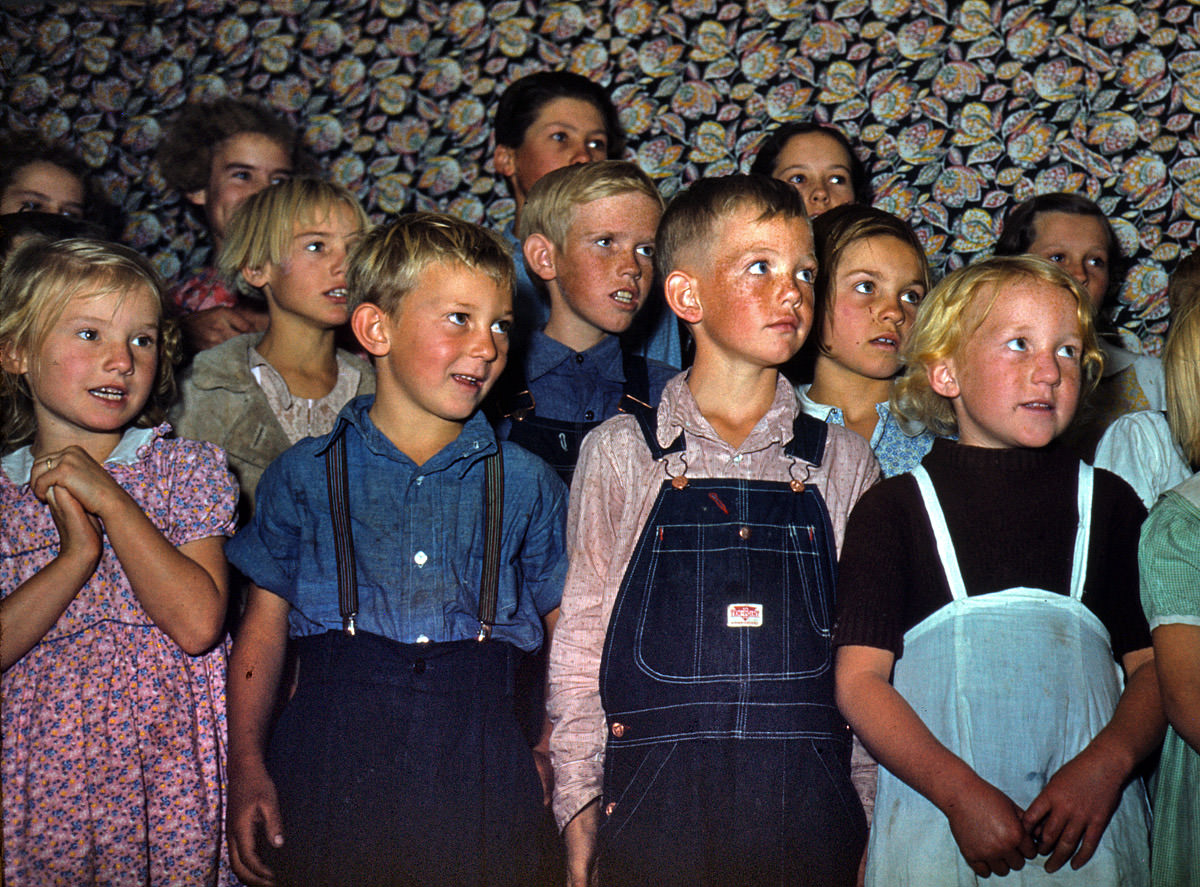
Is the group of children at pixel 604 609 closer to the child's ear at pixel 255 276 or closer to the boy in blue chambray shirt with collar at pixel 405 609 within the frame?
the boy in blue chambray shirt with collar at pixel 405 609

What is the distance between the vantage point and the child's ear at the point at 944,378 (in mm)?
1825

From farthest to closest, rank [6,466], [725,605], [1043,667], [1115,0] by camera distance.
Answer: [1115,0] → [6,466] → [725,605] → [1043,667]

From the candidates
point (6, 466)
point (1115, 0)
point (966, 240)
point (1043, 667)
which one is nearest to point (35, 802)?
point (6, 466)

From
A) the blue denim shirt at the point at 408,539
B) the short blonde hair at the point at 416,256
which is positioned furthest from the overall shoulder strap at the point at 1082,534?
the short blonde hair at the point at 416,256

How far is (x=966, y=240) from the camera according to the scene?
3238 millimetres

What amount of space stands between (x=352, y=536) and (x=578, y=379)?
71 cm

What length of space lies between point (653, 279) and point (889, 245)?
0.54 m

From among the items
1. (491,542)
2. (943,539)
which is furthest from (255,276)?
(943,539)

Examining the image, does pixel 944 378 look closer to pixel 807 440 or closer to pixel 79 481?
pixel 807 440

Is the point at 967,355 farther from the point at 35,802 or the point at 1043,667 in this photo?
the point at 35,802

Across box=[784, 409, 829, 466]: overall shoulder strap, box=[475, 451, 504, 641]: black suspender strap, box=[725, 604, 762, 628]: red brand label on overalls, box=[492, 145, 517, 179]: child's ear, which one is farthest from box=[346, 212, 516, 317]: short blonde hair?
box=[492, 145, 517, 179]: child's ear

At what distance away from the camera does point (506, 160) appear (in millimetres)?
3152

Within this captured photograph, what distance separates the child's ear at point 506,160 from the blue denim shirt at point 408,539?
139 centimetres

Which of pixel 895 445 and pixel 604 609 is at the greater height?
pixel 895 445
